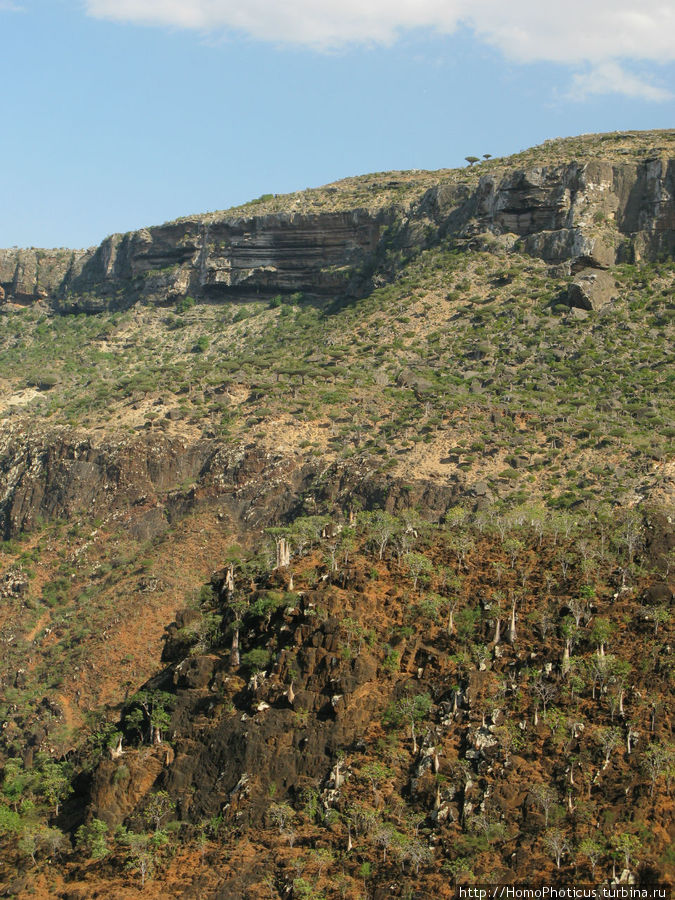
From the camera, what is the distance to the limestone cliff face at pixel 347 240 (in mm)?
109688

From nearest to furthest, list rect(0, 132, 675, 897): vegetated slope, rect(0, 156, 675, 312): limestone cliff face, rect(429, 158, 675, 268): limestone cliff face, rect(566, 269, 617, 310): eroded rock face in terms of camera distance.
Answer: rect(0, 132, 675, 897): vegetated slope < rect(566, 269, 617, 310): eroded rock face < rect(429, 158, 675, 268): limestone cliff face < rect(0, 156, 675, 312): limestone cliff face

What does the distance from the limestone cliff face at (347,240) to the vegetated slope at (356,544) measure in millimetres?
394

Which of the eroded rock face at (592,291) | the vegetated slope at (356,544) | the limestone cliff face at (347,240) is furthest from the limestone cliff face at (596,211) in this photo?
the eroded rock face at (592,291)

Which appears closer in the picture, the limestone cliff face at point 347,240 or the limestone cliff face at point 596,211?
the limestone cliff face at point 596,211

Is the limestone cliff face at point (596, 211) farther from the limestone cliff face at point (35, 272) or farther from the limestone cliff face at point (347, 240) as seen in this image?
the limestone cliff face at point (35, 272)

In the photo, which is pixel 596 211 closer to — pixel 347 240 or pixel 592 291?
pixel 592 291

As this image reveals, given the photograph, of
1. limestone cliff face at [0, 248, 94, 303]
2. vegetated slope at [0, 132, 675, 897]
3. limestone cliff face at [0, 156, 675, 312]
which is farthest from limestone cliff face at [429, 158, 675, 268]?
limestone cliff face at [0, 248, 94, 303]

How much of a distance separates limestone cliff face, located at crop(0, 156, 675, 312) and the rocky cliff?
0.40 ft

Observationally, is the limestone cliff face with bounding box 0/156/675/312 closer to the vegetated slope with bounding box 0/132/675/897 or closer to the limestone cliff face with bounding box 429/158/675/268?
the limestone cliff face with bounding box 429/158/675/268

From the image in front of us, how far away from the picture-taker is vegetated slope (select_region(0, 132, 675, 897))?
1549 inches

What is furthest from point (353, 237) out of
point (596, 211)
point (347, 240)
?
point (596, 211)

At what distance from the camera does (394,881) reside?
36656 millimetres

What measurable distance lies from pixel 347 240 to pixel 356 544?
80.8 metres

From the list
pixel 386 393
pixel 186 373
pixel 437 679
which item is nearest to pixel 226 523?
pixel 386 393
